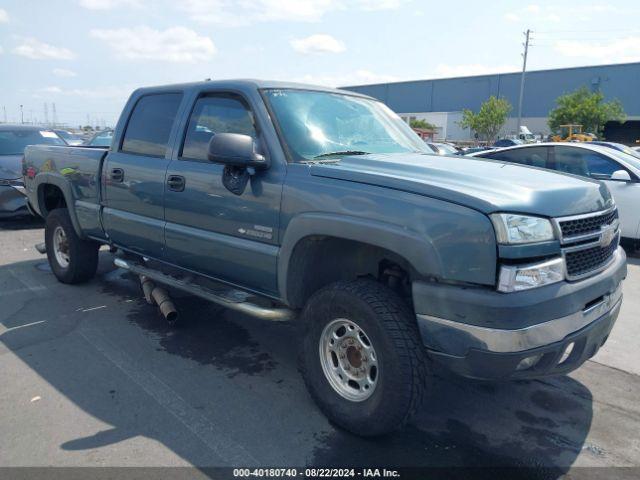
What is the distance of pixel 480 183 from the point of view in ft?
9.14

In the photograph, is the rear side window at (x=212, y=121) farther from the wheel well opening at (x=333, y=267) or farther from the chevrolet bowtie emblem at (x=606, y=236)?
the chevrolet bowtie emblem at (x=606, y=236)

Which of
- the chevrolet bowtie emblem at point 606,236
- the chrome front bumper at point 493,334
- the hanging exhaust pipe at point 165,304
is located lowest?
the hanging exhaust pipe at point 165,304

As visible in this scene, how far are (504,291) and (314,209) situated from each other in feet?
3.77

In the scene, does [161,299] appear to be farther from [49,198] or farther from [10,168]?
[10,168]

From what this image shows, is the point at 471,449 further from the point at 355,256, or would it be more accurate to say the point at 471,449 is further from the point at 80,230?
the point at 80,230

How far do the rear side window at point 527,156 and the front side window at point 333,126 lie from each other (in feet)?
16.2

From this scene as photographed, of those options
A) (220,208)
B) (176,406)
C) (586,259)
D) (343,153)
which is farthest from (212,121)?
(586,259)

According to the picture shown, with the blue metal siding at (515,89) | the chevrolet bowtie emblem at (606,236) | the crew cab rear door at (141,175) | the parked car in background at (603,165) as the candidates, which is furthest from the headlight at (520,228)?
the blue metal siding at (515,89)

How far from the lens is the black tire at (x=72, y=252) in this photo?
571 cm

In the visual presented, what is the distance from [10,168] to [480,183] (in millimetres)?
9062

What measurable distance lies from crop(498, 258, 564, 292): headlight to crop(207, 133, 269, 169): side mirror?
1623 millimetres

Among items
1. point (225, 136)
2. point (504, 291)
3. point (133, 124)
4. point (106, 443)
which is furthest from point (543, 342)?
point (133, 124)

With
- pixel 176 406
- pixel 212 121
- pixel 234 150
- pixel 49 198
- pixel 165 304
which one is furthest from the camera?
pixel 49 198

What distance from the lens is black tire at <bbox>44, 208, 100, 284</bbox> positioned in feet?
18.7
